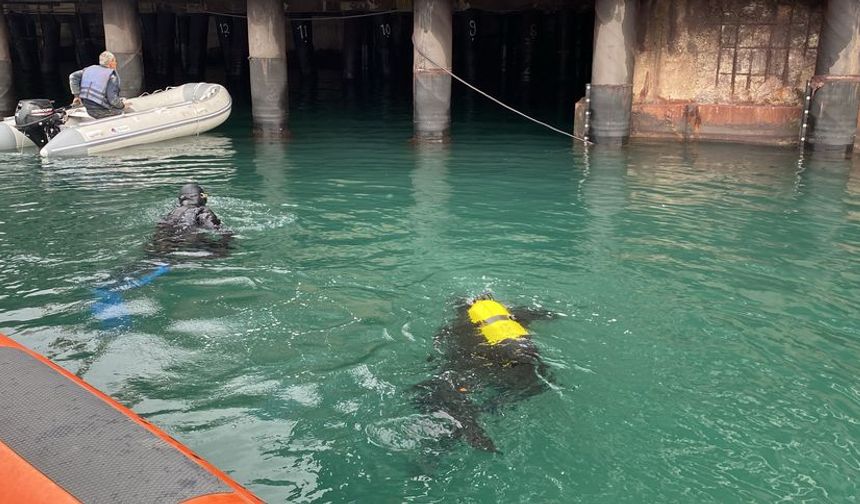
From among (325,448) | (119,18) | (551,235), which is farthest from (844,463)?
(119,18)

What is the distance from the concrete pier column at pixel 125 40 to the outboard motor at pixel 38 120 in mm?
2288

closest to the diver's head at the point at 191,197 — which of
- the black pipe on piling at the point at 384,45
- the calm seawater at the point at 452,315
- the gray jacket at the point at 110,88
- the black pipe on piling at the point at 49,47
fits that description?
the calm seawater at the point at 452,315

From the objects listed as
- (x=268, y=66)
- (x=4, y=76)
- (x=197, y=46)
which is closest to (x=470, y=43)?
(x=197, y=46)

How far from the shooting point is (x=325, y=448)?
4207 mm

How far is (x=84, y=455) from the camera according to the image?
9.50 ft

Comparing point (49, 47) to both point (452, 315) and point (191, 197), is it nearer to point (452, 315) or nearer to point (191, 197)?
point (191, 197)

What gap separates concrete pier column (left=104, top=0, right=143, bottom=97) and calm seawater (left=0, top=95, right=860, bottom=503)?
4134mm

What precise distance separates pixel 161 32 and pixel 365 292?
77.7 ft

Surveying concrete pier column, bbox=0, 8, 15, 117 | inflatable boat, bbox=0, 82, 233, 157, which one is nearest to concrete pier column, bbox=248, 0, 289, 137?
inflatable boat, bbox=0, 82, 233, 157

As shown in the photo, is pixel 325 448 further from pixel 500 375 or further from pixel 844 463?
pixel 844 463

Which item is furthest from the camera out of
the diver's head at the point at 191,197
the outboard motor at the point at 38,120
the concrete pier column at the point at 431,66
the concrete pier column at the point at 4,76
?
the concrete pier column at the point at 4,76

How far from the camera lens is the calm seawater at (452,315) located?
Answer: 4.09 metres

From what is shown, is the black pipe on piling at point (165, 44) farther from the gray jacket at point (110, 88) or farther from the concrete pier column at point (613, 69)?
the concrete pier column at point (613, 69)

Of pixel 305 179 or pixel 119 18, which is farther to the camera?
pixel 119 18
